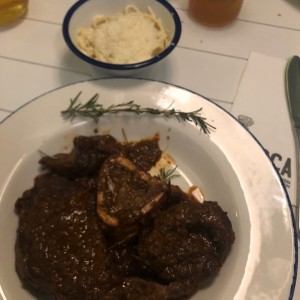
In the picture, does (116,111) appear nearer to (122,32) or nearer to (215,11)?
(122,32)

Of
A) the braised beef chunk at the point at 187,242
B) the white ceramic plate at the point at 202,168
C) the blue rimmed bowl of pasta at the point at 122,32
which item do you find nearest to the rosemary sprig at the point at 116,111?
the white ceramic plate at the point at 202,168

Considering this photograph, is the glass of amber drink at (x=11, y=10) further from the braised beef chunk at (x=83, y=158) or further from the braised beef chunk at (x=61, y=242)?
the braised beef chunk at (x=61, y=242)

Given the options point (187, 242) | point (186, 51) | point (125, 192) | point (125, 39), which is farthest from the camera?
point (186, 51)

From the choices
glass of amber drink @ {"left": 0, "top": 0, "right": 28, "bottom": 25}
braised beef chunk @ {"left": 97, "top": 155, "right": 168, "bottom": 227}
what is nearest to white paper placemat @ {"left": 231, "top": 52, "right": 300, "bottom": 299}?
braised beef chunk @ {"left": 97, "top": 155, "right": 168, "bottom": 227}

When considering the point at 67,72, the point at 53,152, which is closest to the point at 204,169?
the point at 53,152

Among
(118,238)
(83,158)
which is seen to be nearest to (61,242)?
(118,238)
